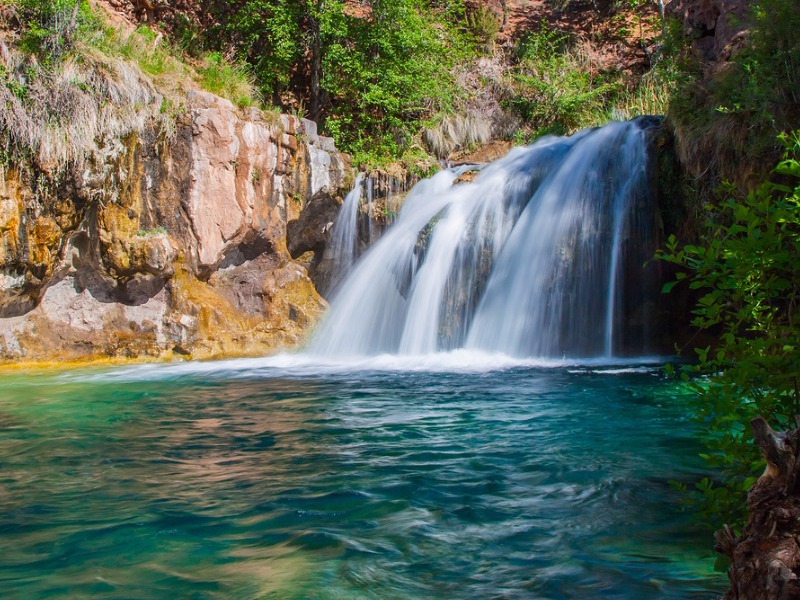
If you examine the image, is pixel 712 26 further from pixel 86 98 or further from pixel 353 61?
pixel 86 98

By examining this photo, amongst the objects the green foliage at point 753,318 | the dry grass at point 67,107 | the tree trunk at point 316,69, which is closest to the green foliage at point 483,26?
the tree trunk at point 316,69

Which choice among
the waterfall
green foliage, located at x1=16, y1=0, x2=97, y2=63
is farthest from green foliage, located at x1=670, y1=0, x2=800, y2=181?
green foliage, located at x1=16, y1=0, x2=97, y2=63

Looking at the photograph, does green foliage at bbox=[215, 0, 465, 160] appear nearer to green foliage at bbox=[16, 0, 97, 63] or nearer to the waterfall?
the waterfall

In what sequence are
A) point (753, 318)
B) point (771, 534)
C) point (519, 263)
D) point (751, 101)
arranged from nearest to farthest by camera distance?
point (771, 534), point (753, 318), point (751, 101), point (519, 263)

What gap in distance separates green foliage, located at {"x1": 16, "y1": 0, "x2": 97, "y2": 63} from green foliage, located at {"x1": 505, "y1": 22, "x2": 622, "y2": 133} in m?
9.33

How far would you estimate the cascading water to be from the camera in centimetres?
1035

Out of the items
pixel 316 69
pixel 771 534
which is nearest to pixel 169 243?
pixel 316 69

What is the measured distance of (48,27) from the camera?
1045 centimetres

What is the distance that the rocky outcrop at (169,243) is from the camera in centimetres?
1024

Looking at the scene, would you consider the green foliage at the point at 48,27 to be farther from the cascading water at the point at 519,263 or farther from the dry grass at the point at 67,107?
the cascading water at the point at 519,263

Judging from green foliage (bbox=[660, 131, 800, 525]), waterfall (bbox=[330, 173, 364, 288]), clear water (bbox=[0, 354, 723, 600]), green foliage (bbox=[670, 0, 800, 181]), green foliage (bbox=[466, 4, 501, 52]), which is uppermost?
green foliage (bbox=[466, 4, 501, 52])

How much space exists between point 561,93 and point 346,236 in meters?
6.38

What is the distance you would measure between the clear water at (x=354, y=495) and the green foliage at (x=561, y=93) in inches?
382

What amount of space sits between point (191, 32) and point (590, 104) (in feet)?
28.4
